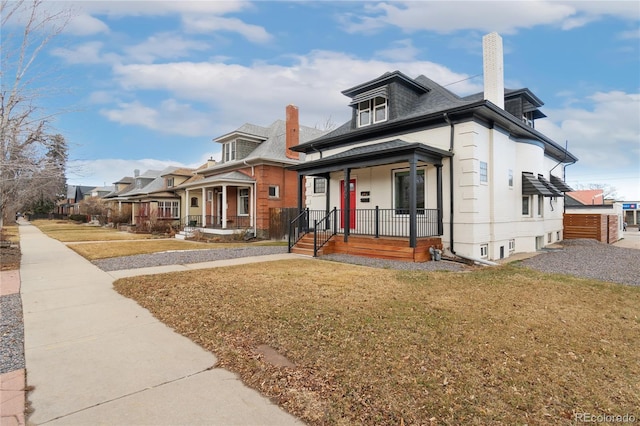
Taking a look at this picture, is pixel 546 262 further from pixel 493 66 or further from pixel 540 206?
pixel 493 66

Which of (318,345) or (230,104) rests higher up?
(230,104)

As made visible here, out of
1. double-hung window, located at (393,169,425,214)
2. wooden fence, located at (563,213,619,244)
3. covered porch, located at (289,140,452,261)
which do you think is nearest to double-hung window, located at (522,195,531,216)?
covered porch, located at (289,140,452,261)

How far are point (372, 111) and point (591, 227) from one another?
44.4ft

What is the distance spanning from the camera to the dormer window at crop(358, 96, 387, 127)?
13283 millimetres

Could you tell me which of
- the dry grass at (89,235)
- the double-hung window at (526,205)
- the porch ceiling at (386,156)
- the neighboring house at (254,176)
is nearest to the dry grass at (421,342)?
the porch ceiling at (386,156)

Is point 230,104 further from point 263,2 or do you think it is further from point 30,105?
point 30,105

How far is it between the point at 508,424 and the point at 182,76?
16.9 m

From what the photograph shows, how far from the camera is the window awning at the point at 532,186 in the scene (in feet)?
41.3

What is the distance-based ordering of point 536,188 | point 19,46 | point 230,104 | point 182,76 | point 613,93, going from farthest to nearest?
point 230,104, point 613,93, point 182,76, point 536,188, point 19,46

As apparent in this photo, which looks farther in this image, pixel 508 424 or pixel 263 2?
pixel 263 2

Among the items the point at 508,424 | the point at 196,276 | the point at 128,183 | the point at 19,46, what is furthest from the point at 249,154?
the point at 128,183

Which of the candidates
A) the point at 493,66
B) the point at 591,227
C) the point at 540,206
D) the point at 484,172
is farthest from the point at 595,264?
the point at 591,227

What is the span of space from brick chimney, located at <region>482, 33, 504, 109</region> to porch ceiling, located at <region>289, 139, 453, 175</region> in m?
3.48

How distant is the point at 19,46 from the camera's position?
8570mm
